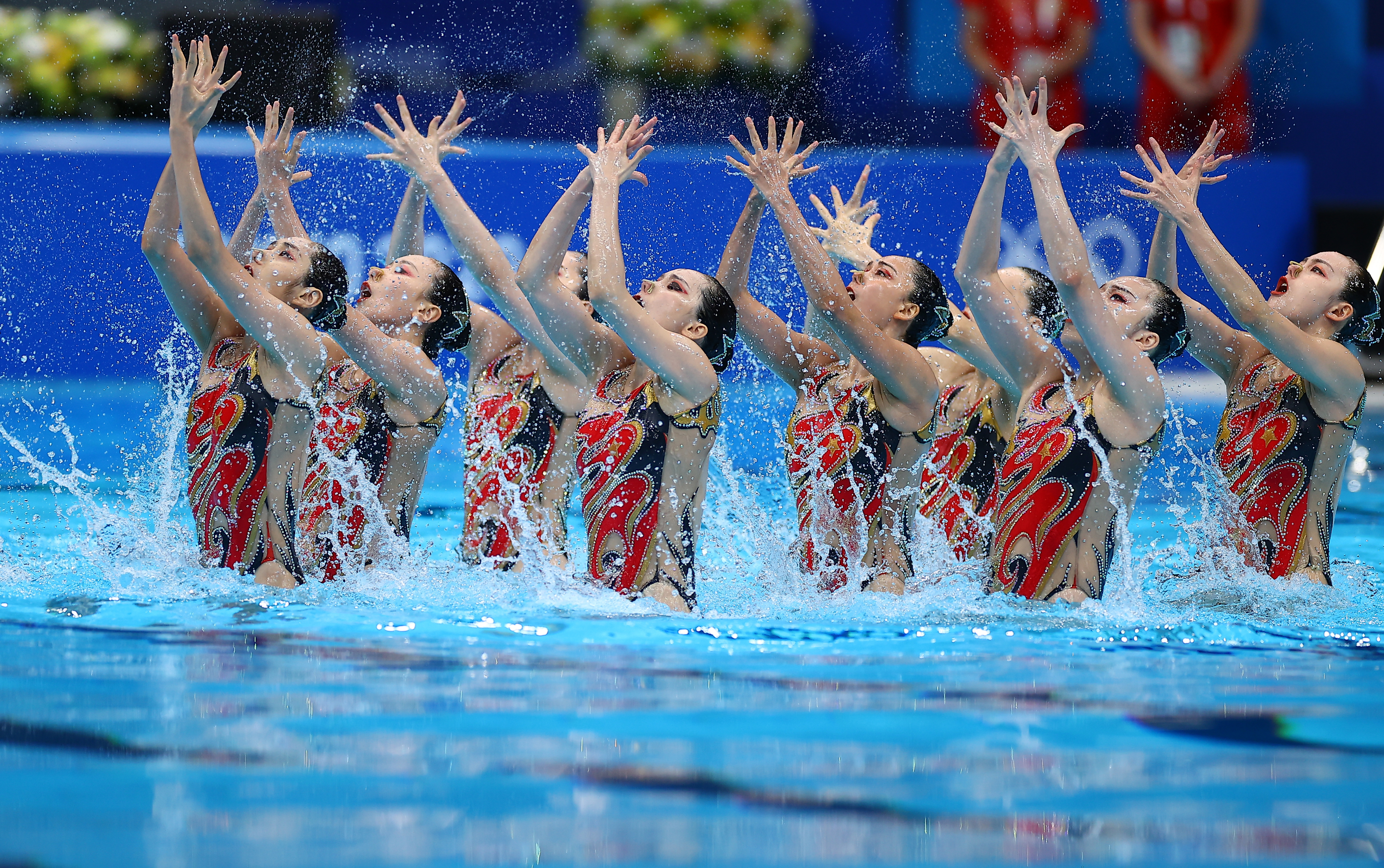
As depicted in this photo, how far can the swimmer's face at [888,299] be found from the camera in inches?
178

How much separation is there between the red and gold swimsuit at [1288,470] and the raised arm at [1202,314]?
14 cm

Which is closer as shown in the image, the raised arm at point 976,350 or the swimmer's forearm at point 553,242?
the swimmer's forearm at point 553,242

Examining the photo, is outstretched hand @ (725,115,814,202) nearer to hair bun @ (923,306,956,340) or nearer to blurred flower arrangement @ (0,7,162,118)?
hair bun @ (923,306,956,340)

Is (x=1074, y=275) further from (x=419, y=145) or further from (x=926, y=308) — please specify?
(x=419, y=145)

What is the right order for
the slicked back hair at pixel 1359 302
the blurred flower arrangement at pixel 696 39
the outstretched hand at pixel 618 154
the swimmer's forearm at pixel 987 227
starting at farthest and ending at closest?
1. the blurred flower arrangement at pixel 696 39
2. the slicked back hair at pixel 1359 302
3. the outstretched hand at pixel 618 154
4. the swimmer's forearm at pixel 987 227

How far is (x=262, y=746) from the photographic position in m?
2.73

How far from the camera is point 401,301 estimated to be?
4617mm

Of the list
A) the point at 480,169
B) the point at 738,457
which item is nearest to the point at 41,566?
the point at 738,457

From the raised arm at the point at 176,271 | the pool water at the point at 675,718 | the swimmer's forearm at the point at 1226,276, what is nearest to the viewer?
the pool water at the point at 675,718

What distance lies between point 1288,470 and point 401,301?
2584 millimetres

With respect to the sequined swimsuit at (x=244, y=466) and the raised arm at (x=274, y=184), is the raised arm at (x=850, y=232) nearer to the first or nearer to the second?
the raised arm at (x=274, y=184)

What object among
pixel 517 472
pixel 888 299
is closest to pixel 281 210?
pixel 517 472

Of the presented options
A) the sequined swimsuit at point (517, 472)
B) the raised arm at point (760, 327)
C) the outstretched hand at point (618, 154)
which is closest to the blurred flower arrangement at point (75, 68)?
the sequined swimsuit at point (517, 472)

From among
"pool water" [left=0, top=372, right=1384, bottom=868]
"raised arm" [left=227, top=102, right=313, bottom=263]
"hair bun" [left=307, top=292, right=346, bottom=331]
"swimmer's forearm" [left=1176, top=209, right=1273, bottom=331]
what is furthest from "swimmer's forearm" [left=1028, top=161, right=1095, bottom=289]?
"raised arm" [left=227, top=102, right=313, bottom=263]
